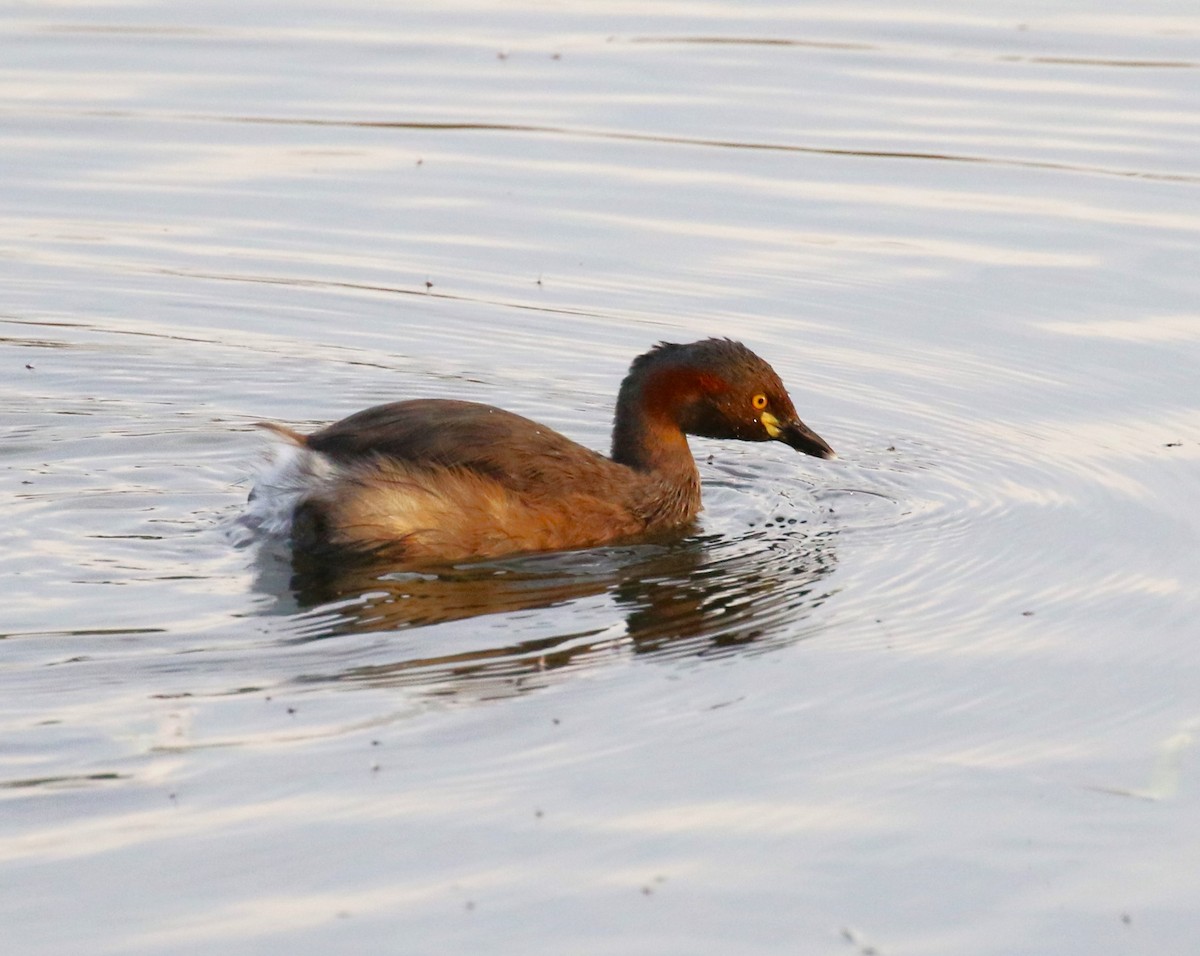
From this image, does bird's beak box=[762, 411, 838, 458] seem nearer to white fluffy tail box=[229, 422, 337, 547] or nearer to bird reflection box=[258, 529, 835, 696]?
bird reflection box=[258, 529, 835, 696]

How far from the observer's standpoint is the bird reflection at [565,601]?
6512 mm

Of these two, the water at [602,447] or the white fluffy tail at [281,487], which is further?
the white fluffy tail at [281,487]

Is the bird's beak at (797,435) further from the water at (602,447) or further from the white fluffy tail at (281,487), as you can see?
the white fluffy tail at (281,487)

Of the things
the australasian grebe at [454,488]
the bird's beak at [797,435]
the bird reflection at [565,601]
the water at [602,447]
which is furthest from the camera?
the bird's beak at [797,435]

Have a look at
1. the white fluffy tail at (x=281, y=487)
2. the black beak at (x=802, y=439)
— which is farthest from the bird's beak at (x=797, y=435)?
the white fluffy tail at (x=281, y=487)

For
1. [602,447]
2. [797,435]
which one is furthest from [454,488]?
[797,435]

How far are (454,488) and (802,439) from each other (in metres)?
1.81

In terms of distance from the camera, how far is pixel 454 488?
7707mm

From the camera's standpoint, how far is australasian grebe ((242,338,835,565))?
25.1 feet

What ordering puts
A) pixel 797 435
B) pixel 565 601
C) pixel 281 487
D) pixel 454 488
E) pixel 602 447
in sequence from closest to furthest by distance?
1. pixel 565 601
2. pixel 454 488
3. pixel 281 487
4. pixel 797 435
5. pixel 602 447

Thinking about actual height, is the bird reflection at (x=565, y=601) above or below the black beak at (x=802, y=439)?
below

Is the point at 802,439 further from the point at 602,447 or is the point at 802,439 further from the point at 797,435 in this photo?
the point at 602,447

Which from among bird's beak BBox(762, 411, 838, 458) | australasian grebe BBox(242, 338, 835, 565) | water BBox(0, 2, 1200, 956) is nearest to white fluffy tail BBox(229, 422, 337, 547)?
australasian grebe BBox(242, 338, 835, 565)

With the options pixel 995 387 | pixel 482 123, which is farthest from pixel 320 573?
pixel 482 123
